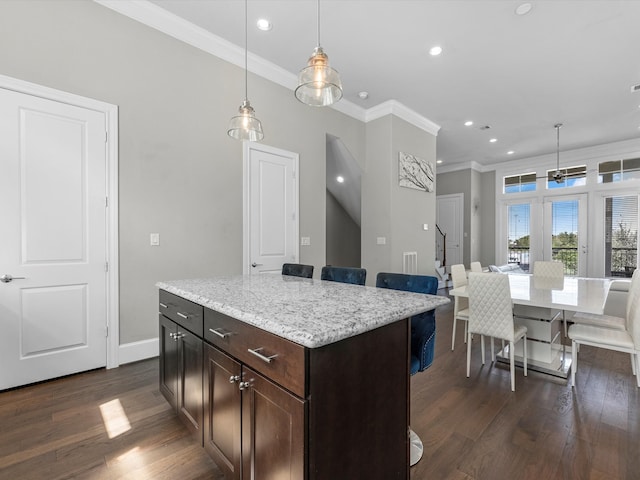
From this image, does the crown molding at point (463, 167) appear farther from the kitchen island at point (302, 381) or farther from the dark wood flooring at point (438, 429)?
the kitchen island at point (302, 381)

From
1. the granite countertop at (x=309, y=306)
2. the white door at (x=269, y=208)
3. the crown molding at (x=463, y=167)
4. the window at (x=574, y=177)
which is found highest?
the crown molding at (x=463, y=167)

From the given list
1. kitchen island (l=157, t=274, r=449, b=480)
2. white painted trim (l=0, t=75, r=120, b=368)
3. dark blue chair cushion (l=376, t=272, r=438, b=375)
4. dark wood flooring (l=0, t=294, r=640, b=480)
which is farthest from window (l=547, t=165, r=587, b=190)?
white painted trim (l=0, t=75, r=120, b=368)

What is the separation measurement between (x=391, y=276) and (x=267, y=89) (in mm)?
3063

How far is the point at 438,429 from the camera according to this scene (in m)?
1.91

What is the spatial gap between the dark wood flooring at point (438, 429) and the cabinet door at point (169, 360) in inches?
8.0

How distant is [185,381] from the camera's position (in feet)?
5.61

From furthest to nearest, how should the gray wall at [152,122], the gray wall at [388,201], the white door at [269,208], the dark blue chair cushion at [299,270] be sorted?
the gray wall at [388,201] → the white door at [269,208] → the dark blue chair cushion at [299,270] → the gray wall at [152,122]

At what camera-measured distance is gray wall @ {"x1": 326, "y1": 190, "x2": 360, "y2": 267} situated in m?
6.96

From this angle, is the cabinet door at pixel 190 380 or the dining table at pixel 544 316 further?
the dining table at pixel 544 316

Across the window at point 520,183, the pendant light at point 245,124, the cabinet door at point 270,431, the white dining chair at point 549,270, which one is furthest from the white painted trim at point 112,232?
the window at point 520,183

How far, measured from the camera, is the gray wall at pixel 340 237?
22.8 ft

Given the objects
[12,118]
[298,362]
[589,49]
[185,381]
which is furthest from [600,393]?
[12,118]

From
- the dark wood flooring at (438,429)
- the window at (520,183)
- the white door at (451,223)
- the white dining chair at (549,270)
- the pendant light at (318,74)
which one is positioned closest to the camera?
the dark wood flooring at (438,429)

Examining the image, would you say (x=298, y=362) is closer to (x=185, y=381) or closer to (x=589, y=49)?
(x=185, y=381)
